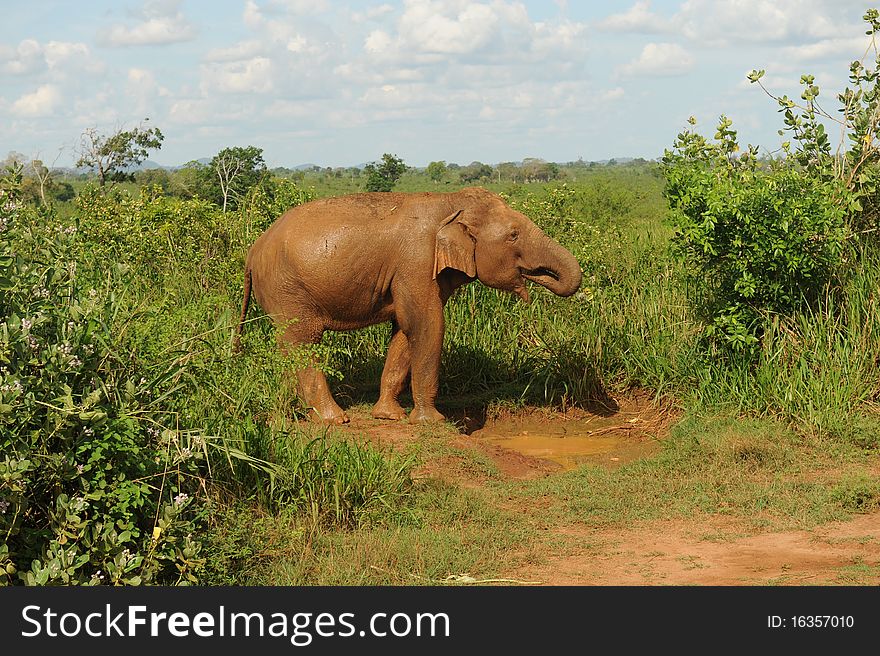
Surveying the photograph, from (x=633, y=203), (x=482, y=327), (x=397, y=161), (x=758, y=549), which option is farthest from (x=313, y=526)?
(x=397, y=161)

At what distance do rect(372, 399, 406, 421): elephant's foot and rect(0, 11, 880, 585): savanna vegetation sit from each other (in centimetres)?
49

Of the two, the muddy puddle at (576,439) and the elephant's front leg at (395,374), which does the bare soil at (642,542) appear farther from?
the elephant's front leg at (395,374)

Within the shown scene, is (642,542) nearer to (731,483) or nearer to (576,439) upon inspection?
(731,483)

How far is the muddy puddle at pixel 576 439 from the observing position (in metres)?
8.18

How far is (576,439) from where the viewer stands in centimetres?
873

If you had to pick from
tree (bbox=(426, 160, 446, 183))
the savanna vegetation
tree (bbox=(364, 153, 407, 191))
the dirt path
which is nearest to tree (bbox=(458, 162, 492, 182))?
tree (bbox=(426, 160, 446, 183))

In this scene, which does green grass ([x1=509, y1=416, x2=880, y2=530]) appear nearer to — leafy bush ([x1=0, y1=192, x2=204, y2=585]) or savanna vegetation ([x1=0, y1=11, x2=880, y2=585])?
savanna vegetation ([x1=0, y1=11, x2=880, y2=585])

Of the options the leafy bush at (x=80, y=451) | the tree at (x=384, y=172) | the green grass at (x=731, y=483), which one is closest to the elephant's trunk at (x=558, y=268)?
the green grass at (x=731, y=483)

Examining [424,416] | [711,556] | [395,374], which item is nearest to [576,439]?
[424,416]

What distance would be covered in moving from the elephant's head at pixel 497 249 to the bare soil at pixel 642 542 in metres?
1.25

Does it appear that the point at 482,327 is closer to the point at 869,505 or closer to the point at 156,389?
the point at 869,505

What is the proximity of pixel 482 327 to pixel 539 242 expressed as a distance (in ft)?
5.63

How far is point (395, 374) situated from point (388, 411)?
306 mm

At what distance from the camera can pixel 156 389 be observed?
5.16 metres
